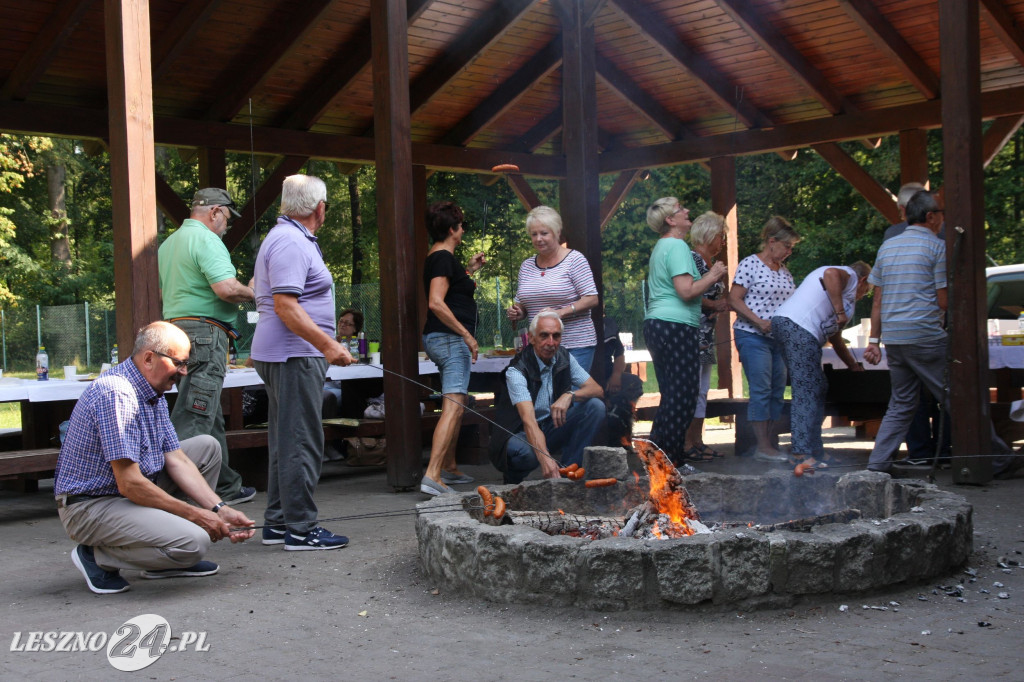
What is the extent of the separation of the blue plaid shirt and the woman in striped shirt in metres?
2.80

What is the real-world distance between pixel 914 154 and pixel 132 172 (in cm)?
823

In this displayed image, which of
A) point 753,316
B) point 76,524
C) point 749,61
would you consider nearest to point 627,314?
point 749,61

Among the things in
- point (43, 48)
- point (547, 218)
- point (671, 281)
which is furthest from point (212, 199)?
point (43, 48)

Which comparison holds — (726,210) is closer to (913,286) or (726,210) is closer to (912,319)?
(913,286)

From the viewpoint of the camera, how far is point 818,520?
457cm

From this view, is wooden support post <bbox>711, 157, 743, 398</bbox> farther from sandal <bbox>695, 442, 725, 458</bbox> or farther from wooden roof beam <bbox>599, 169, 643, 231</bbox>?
sandal <bbox>695, 442, 725, 458</bbox>

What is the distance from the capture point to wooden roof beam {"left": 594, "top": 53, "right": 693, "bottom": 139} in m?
11.8

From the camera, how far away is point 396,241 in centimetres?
650

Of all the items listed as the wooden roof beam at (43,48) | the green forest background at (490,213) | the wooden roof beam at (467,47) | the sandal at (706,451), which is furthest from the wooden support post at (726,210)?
the green forest background at (490,213)

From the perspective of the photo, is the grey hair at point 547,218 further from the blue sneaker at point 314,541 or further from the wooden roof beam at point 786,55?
the wooden roof beam at point 786,55

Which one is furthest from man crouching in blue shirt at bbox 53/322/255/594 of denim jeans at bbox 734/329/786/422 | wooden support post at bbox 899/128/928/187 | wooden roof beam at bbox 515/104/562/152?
wooden roof beam at bbox 515/104/562/152

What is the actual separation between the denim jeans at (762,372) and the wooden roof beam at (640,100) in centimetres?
514

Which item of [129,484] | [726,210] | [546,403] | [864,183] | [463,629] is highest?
[864,183]

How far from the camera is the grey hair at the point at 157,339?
13.5 feet
